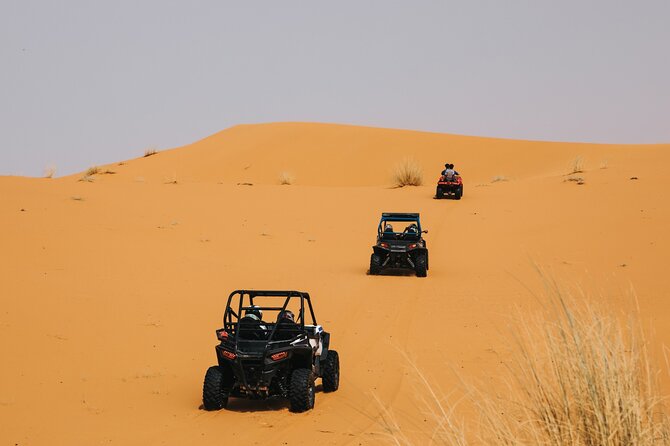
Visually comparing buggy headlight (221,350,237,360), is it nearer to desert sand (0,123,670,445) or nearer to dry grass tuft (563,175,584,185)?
desert sand (0,123,670,445)

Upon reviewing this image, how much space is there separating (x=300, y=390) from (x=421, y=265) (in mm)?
10596

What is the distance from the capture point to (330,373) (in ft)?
32.2

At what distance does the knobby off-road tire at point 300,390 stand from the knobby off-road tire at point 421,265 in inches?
410

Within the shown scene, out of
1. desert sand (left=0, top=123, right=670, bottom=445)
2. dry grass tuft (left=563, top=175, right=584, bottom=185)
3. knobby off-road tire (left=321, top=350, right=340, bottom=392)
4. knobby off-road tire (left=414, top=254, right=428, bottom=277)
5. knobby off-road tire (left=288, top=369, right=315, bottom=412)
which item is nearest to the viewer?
knobby off-road tire (left=288, top=369, right=315, bottom=412)

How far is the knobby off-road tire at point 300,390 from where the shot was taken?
341 inches

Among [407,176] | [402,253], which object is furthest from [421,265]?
[407,176]

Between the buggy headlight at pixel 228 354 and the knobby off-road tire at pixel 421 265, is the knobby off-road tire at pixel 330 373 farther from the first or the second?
the knobby off-road tire at pixel 421 265

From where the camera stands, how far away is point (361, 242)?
24719 mm

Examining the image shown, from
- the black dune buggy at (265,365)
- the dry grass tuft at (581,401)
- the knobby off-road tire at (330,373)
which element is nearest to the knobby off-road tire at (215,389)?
the black dune buggy at (265,365)

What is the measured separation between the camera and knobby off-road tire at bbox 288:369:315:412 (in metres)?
8.66

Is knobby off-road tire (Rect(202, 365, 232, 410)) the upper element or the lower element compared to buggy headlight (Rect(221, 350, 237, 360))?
lower

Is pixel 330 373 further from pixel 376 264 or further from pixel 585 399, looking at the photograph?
pixel 376 264

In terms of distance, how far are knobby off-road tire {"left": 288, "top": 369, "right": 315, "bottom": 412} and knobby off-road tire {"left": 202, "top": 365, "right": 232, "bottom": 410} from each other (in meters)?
0.72

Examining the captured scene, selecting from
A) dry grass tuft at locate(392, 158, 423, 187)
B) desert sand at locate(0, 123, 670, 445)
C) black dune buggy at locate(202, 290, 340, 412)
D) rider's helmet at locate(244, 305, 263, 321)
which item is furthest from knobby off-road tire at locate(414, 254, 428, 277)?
dry grass tuft at locate(392, 158, 423, 187)
